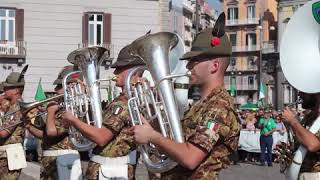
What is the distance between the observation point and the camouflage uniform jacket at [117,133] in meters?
5.37

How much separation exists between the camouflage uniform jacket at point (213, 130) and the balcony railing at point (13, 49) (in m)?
26.4

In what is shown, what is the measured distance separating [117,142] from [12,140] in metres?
2.31

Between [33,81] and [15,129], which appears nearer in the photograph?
[15,129]

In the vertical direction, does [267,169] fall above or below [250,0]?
below

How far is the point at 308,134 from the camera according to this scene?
448 centimetres

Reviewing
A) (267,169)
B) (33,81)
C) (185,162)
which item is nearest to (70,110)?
(185,162)

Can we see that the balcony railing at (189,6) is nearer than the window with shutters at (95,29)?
No

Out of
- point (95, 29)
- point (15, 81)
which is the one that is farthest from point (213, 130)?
point (95, 29)

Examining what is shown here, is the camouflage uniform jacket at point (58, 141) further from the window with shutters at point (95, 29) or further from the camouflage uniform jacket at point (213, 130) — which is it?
the window with shutters at point (95, 29)

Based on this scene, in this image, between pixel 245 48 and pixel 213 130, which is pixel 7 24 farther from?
pixel 245 48

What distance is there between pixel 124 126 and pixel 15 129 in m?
2.34

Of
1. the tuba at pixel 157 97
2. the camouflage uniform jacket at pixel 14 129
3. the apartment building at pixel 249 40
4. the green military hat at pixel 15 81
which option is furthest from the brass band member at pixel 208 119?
the apartment building at pixel 249 40

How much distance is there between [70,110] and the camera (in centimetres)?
579

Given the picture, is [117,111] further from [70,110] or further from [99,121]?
[70,110]
